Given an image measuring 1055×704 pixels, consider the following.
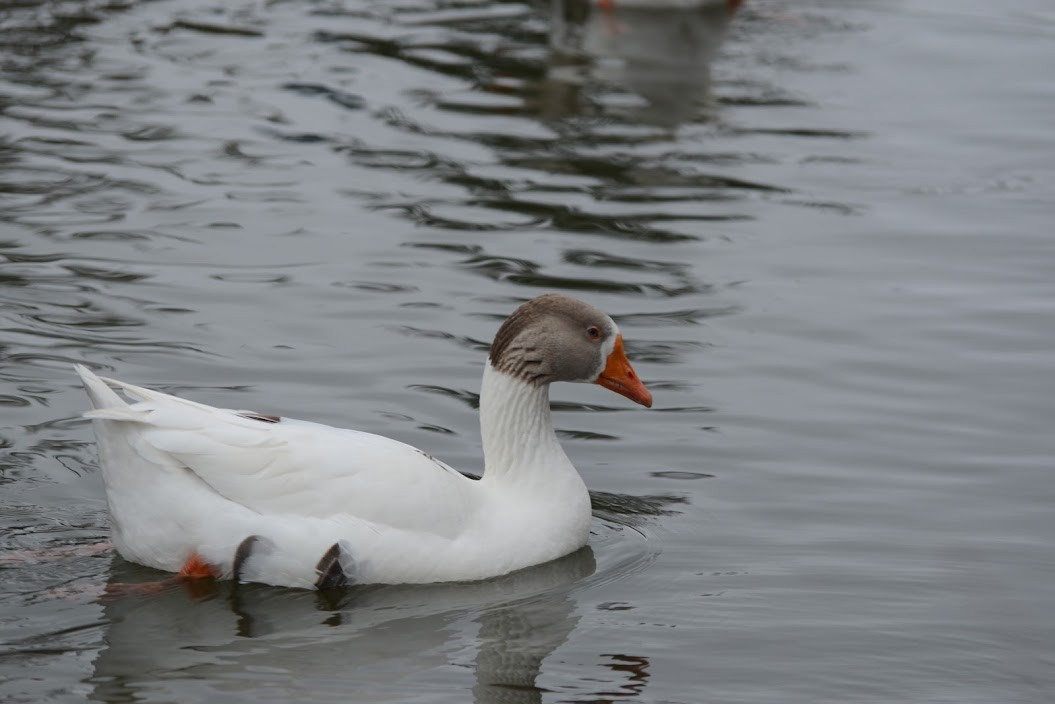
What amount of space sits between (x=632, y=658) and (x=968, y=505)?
231cm

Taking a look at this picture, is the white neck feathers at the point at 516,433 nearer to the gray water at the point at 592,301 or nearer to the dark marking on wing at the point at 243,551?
the gray water at the point at 592,301

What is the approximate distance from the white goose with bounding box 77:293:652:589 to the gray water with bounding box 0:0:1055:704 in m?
0.13

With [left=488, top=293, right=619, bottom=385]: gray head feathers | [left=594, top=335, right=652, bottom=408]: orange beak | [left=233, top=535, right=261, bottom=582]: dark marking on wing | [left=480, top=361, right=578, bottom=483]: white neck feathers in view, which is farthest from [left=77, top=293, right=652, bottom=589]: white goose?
[left=594, top=335, right=652, bottom=408]: orange beak

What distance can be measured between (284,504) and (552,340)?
134cm

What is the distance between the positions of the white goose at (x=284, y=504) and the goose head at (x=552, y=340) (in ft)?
1.85

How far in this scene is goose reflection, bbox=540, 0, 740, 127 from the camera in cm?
1491

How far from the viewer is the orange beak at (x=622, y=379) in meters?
7.22

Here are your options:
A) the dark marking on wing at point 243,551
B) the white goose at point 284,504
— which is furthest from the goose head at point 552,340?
the dark marking on wing at point 243,551

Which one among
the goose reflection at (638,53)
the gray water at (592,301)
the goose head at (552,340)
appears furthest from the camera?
the goose reflection at (638,53)

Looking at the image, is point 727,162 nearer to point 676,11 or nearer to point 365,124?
point 365,124

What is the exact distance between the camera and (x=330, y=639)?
20.3 ft

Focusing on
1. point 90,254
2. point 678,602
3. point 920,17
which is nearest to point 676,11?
point 920,17

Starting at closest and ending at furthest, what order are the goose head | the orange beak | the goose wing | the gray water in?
1. the gray water
2. the goose wing
3. the goose head
4. the orange beak

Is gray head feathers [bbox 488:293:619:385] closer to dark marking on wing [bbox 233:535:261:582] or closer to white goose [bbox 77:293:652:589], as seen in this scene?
white goose [bbox 77:293:652:589]
